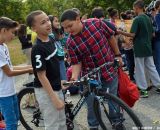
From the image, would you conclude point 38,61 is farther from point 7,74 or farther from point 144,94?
point 144,94

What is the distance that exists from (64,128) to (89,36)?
3.93 feet

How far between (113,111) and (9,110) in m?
1.30

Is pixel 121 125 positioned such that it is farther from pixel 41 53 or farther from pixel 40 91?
pixel 41 53

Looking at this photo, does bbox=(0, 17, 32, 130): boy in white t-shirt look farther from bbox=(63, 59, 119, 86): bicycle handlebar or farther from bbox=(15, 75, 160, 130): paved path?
bbox=(15, 75, 160, 130): paved path

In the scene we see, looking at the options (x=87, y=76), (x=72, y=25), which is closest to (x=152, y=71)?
(x=87, y=76)

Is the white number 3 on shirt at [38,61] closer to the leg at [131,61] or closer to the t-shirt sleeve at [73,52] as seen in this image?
the t-shirt sleeve at [73,52]

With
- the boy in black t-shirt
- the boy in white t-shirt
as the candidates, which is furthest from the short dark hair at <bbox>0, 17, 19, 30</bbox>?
the boy in black t-shirt

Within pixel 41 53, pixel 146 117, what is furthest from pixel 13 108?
pixel 146 117

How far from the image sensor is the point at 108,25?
15.6 ft

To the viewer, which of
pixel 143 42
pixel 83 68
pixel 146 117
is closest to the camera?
pixel 83 68

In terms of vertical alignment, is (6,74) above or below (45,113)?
above

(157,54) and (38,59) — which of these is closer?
(38,59)

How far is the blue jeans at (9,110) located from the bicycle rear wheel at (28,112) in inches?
27.8

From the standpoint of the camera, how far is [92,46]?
15.1ft
